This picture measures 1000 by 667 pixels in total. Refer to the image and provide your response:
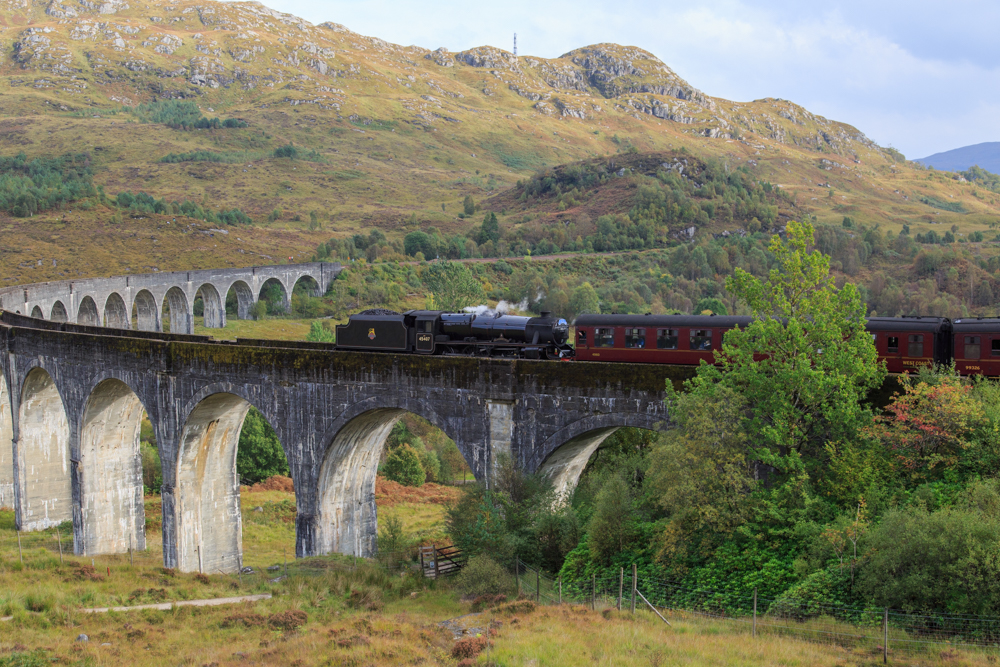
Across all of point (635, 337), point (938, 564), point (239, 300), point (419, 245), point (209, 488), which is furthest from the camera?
point (419, 245)

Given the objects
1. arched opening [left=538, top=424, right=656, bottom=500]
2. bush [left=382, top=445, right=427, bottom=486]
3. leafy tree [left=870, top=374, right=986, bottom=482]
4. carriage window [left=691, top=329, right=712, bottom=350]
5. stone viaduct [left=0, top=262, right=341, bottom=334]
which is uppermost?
stone viaduct [left=0, top=262, right=341, bottom=334]

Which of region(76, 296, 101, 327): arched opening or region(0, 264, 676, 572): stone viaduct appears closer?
region(0, 264, 676, 572): stone viaduct

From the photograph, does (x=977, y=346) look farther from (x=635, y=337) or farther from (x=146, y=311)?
(x=146, y=311)

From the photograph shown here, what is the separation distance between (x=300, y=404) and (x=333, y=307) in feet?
274

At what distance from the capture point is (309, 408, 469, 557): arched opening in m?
28.6

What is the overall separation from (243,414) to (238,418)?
332 mm

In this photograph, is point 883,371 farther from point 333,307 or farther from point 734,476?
point 333,307

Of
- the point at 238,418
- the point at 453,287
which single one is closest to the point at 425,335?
the point at 238,418

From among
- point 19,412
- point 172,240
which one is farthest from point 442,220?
point 19,412

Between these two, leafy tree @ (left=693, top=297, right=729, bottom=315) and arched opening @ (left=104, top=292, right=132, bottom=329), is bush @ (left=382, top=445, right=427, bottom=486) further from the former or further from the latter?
leafy tree @ (left=693, top=297, right=729, bottom=315)

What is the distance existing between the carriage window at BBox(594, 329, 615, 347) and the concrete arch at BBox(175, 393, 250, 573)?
15455mm

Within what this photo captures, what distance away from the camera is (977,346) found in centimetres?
2356

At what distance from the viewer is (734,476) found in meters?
20.3

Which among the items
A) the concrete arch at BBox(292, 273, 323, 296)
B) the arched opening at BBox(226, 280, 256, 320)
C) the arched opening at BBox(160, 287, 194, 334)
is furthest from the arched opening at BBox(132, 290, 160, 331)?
the concrete arch at BBox(292, 273, 323, 296)
